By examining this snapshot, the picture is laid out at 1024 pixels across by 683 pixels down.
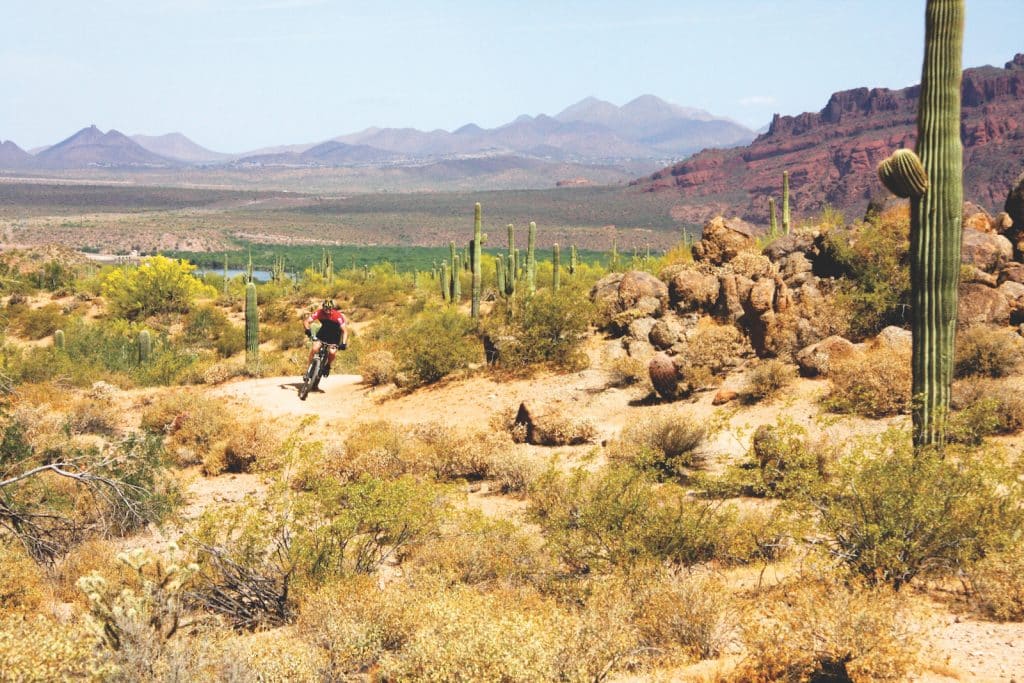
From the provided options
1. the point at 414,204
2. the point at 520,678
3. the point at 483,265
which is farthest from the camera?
the point at 414,204

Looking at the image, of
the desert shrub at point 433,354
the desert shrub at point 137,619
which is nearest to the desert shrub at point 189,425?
the desert shrub at point 433,354

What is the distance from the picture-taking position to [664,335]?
1733cm

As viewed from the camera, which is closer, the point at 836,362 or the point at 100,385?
the point at 836,362

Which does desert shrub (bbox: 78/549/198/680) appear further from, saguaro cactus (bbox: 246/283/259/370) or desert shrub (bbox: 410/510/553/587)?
saguaro cactus (bbox: 246/283/259/370)

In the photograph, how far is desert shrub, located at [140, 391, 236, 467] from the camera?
13516mm

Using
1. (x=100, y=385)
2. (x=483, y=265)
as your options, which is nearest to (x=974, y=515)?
(x=100, y=385)

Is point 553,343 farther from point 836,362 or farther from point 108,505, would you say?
point 108,505

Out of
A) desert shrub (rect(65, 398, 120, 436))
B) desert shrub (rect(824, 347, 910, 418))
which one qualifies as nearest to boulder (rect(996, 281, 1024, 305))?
desert shrub (rect(824, 347, 910, 418))

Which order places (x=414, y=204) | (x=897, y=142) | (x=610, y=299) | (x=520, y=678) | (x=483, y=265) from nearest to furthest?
(x=520, y=678) < (x=610, y=299) < (x=483, y=265) < (x=897, y=142) < (x=414, y=204)

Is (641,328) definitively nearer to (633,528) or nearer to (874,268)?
(874,268)

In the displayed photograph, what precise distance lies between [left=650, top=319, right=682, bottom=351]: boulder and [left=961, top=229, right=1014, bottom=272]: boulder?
5.33 metres

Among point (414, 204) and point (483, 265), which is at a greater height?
point (414, 204)

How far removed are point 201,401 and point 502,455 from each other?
20.6 ft

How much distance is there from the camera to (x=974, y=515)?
6602 millimetres
